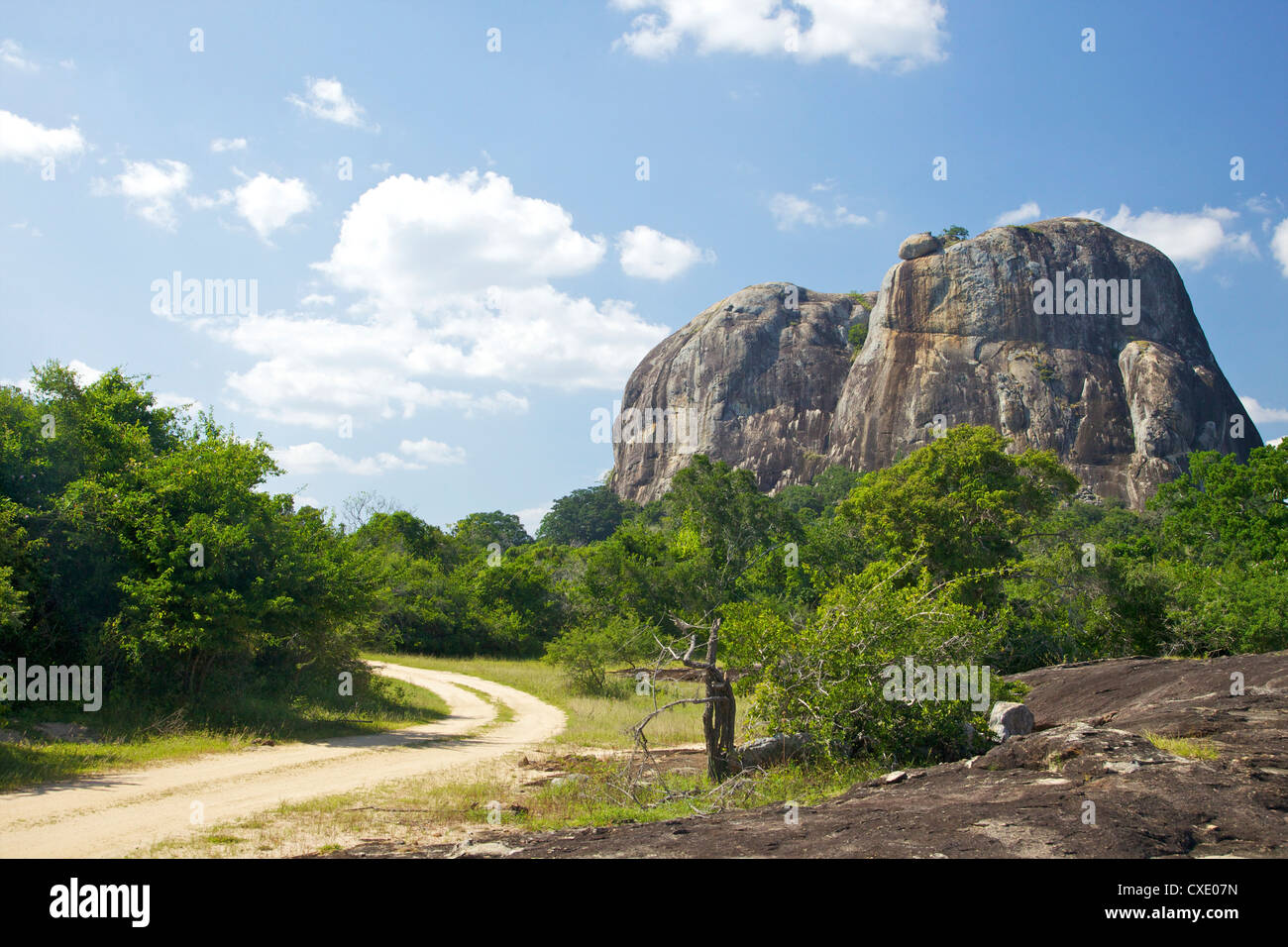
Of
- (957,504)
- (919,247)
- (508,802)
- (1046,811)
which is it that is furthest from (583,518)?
(1046,811)

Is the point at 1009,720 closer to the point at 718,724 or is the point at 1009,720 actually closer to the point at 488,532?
the point at 718,724


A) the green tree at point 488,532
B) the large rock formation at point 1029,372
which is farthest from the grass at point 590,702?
the large rock formation at point 1029,372

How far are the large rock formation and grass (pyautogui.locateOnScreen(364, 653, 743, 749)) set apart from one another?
44599 mm

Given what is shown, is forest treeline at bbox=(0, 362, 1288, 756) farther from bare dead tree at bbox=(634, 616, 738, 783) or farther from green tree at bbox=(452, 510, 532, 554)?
green tree at bbox=(452, 510, 532, 554)

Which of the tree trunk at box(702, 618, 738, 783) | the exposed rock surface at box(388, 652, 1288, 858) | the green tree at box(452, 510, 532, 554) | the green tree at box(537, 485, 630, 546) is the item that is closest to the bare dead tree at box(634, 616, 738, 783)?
the tree trunk at box(702, 618, 738, 783)

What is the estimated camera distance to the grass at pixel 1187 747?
29.5ft

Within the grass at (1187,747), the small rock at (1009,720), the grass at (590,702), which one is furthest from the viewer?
the grass at (590,702)

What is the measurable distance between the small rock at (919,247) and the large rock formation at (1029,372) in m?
0.15

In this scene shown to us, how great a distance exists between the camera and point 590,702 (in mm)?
25656

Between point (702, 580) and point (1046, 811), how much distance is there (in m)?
33.3

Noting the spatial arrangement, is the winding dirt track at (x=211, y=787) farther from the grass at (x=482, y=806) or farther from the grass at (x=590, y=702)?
the grass at (x=590, y=702)

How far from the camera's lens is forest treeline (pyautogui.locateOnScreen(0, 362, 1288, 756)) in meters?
12.6
